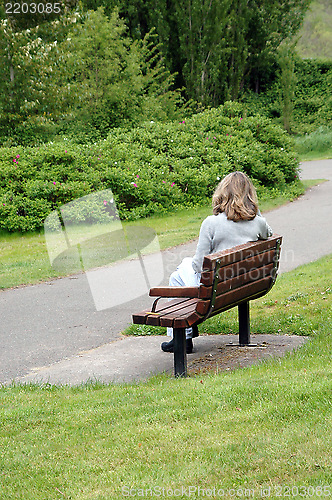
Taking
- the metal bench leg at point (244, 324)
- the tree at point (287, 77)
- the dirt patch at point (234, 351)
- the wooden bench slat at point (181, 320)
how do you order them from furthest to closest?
the tree at point (287, 77)
the metal bench leg at point (244, 324)
the dirt patch at point (234, 351)
the wooden bench slat at point (181, 320)

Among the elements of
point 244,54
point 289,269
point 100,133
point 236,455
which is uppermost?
point 244,54

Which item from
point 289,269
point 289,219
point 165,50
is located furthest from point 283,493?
point 165,50

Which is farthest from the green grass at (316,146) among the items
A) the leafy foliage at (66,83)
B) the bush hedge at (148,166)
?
the bush hedge at (148,166)

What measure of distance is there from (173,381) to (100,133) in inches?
573

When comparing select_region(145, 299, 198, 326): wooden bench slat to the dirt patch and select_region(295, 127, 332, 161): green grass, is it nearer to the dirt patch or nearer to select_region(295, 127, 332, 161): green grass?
the dirt patch

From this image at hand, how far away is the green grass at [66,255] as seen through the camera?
30.0 feet

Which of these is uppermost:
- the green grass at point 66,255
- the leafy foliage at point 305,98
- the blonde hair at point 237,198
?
the leafy foliage at point 305,98

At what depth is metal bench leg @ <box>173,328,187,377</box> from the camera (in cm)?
456

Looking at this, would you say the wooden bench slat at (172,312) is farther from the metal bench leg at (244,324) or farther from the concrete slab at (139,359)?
the metal bench leg at (244,324)

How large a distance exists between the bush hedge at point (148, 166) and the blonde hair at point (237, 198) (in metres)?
7.38

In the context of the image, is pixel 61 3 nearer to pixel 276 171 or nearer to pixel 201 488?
pixel 276 171

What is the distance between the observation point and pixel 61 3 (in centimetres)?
1723

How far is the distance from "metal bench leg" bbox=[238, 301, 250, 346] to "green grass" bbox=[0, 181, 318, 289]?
425cm

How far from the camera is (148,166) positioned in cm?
1416
